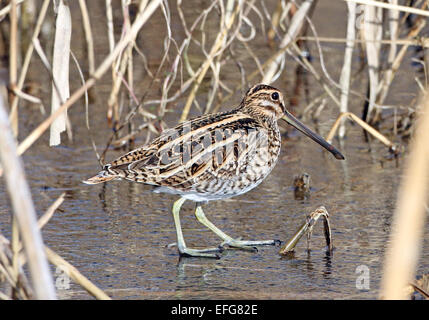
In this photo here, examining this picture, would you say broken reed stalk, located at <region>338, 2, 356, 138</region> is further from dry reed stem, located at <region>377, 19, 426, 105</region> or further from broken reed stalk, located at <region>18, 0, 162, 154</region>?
broken reed stalk, located at <region>18, 0, 162, 154</region>

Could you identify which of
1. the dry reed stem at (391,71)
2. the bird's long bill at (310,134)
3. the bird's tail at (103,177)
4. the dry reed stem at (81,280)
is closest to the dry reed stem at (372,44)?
the dry reed stem at (391,71)

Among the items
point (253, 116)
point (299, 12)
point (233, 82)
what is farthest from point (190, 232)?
point (233, 82)

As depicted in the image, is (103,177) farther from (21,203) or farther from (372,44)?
(372,44)

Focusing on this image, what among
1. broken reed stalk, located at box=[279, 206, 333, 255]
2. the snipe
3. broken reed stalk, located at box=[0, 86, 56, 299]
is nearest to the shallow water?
broken reed stalk, located at box=[279, 206, 333, 255]

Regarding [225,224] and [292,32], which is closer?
[225,224]

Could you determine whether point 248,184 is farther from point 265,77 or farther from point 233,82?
point 233,82

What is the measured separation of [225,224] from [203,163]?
0.59 meters

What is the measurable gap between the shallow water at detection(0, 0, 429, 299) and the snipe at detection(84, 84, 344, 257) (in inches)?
9.3

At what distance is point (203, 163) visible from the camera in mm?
4477

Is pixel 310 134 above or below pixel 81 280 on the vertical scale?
above

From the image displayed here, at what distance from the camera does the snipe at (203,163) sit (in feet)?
14.5

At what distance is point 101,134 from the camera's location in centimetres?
634

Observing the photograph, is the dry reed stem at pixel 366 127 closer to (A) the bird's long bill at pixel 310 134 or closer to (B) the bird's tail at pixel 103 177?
(A) the bird's long bill at pixel 310 134

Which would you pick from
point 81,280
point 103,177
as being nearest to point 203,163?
point 103,177
